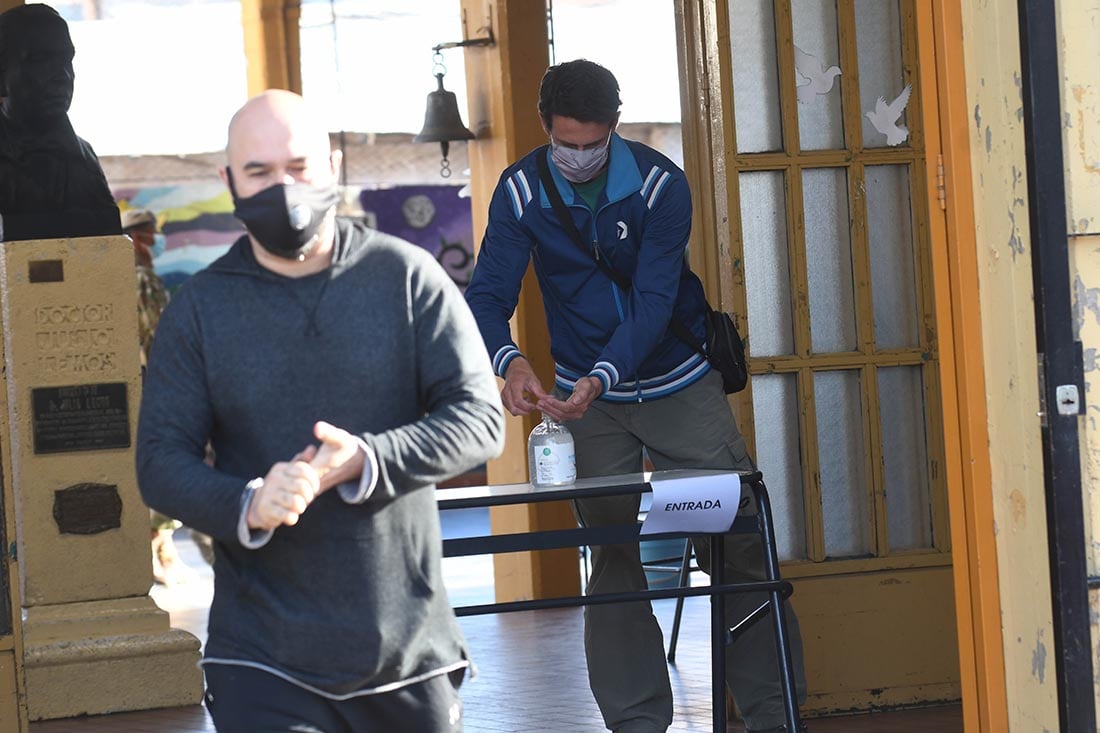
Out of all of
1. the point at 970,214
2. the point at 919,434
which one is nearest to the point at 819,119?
the point at 919,434

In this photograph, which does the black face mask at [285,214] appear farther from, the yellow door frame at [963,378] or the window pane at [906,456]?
the window pane at [906,456]

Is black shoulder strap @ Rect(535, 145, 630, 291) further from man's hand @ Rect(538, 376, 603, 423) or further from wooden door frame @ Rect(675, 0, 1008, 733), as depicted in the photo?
wooden door frame @ Rect(675, 0, 1008, 733)

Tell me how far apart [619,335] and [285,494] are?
2.43 meters

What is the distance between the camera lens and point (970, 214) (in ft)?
13.2

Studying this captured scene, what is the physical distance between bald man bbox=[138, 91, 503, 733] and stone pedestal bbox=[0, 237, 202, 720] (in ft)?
14.6

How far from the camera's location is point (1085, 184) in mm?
3848

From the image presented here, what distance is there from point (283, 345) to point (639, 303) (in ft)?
7.46

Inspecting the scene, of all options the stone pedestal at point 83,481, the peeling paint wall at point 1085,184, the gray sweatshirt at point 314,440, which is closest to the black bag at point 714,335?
the peeling paint wall at point 1085,184

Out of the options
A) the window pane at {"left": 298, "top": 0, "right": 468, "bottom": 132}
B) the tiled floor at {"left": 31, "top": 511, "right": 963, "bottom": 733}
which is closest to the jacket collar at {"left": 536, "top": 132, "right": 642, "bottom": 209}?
the tiled floor at {"left": 31, "top": 511, "right": 963, "bottom": 733}

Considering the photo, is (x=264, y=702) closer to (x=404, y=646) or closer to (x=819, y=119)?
(x=404, y=646)

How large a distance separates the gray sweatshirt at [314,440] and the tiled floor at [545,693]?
3.16 meters

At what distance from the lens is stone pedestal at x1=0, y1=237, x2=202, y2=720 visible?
7.09 meters

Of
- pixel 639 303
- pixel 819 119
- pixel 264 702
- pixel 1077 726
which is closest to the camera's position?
→ pixel 264 702

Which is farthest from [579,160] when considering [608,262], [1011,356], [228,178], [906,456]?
[228,178]
